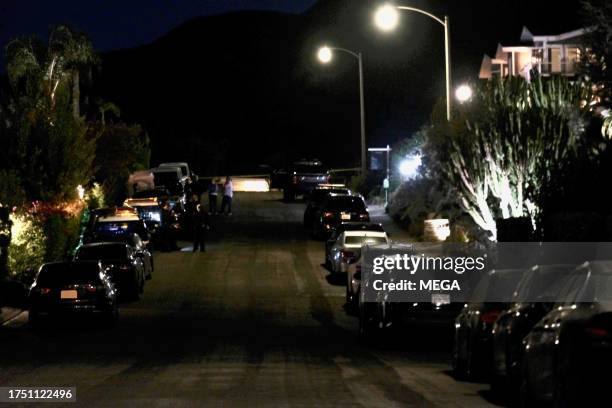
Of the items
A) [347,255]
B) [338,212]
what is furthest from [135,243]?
[338,212]

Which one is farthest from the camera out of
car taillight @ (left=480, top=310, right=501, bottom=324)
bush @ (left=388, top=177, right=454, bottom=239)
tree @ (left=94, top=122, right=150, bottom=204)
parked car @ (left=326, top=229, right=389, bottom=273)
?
tree @ (left=94, top=122, right=150, bottom=204)

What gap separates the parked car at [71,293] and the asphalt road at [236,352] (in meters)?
0.50

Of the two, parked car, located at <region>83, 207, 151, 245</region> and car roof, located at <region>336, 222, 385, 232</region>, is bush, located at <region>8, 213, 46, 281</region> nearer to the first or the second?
parked car, located at <region>83, 207, 151, 245</region>

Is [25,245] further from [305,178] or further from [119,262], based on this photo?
[305,178]

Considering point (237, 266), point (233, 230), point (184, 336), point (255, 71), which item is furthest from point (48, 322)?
point (255, 71)

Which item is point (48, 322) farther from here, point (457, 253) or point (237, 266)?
point (237, 266)

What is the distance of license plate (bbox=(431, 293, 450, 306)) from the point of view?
66.5 ft

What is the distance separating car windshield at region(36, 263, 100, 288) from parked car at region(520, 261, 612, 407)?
49.0 ft

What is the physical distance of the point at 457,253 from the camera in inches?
829

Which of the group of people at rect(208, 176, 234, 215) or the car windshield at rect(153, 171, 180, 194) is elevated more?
the car windshield at rect(153, 171, 180, 194)

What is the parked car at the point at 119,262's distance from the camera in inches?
1212

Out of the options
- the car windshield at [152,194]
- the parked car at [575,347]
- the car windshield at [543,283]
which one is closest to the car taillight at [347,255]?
the car windshield at [152,194]

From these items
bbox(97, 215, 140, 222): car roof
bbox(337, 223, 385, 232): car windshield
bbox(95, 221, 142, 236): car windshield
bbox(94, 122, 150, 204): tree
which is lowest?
bbox(337, 223, 385, 232): car windshield

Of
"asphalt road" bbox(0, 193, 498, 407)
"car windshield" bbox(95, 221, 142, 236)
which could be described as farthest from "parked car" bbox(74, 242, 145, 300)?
"car windshield" bbox(95, 221, 142, 236)
